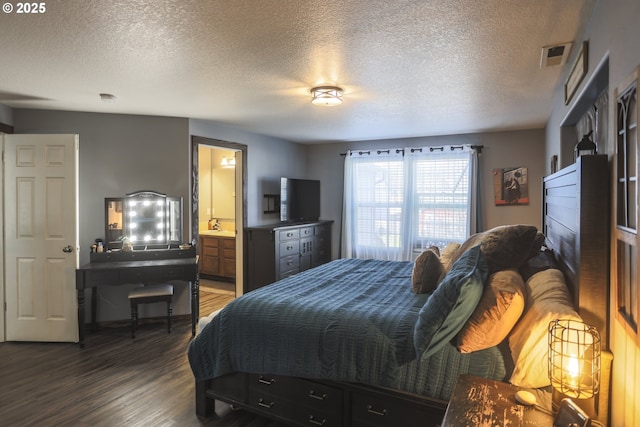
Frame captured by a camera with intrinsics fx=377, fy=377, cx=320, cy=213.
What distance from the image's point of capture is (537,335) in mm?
1594

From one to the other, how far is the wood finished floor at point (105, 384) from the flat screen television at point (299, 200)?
96.4 inches

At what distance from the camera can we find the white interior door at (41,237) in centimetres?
364

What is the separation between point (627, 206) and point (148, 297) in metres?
3.92

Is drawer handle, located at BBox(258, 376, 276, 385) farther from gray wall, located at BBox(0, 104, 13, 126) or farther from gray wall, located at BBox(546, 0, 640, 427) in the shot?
gray wall, located at BBox(0, 104, 13, 126)

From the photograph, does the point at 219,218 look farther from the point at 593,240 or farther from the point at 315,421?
the point at 593,240

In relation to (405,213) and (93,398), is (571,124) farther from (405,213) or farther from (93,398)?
(93,398)

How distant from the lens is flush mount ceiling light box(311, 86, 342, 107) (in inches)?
125

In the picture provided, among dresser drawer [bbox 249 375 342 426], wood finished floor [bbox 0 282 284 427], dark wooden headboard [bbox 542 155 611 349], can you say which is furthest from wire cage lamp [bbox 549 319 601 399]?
wood finished floor [bbox 0 282 284 427]

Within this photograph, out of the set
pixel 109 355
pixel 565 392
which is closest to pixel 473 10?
pixel 565 392

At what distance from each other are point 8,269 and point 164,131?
2.05 meters

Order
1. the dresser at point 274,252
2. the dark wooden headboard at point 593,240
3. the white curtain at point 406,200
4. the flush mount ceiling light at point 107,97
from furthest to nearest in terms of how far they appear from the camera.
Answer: the white curtain at point 406,200 < the dresser at point 274,252 < the flush mount ceiling light at point 107,97 < the dark wooden headboard at point 593,240

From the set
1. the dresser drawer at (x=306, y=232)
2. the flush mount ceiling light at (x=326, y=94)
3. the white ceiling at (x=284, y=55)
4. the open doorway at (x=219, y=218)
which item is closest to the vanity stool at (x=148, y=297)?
the open doorway at (x=219, y=218)

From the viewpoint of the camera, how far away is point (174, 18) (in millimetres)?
1959

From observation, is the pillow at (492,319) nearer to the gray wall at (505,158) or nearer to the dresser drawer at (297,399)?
the dresser drawer at (297,399)
